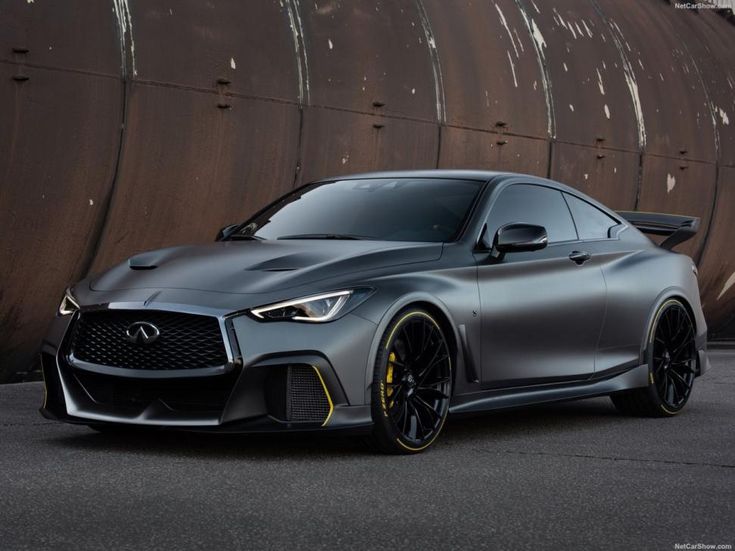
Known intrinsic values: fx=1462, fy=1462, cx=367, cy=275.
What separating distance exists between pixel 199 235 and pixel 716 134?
7973mm

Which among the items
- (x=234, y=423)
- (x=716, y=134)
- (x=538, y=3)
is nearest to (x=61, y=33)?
(x=234, y=423)

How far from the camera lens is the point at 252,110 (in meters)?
10.4

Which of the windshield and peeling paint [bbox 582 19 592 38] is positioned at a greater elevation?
peeling paint [bbox 582 19 592 38]

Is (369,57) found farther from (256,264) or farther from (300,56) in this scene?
(256,264)

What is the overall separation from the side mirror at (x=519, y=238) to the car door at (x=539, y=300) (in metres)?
0.09

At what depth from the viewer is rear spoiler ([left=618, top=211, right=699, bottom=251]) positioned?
9836 millimetres

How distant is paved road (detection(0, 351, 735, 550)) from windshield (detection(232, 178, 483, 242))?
114cm

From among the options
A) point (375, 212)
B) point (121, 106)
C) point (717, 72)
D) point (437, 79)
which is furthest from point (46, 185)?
point (717, 72)

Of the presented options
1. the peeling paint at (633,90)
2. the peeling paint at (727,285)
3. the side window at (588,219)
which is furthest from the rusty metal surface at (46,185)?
the peeling paint at (727,285)

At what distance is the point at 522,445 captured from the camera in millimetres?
7676

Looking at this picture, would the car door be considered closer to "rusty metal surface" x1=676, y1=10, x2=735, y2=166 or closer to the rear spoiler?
the rear spoiler

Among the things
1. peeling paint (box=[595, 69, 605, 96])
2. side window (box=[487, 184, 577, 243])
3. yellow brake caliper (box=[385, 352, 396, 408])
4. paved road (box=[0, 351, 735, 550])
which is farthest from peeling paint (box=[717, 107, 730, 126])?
yellow brake caliper (box=[385, 352, 396, 408])

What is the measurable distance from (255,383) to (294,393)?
0.62 feet

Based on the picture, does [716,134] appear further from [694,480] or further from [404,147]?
[694,480]
